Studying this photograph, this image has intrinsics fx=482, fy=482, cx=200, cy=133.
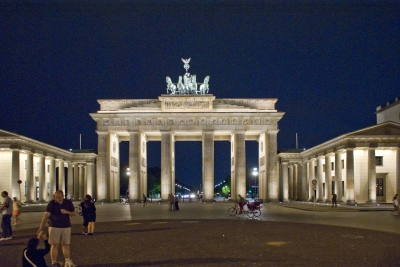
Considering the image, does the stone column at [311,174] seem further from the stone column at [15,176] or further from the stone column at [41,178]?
the stone column at [15,176]

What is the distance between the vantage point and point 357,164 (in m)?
61.7

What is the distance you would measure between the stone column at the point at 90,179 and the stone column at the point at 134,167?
1091cm

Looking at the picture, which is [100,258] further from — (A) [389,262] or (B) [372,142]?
(B) [372,142]

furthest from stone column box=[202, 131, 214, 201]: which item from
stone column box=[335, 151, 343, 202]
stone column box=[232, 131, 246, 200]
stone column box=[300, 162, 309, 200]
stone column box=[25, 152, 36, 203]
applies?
stone column box=[25, 152, 36, 203]

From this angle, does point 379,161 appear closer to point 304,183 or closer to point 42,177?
point 304,183

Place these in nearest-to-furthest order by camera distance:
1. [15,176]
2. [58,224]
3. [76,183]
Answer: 1. [58,224]
2. [15,176]
3. [76,183]

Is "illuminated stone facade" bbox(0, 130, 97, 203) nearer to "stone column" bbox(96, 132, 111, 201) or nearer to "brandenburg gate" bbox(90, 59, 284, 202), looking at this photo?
"stone column" bbox(96, 132, 111, 201)

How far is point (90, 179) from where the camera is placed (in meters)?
81.6

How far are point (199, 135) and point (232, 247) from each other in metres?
64.4

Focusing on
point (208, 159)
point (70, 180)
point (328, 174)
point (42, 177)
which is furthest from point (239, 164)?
point (70, 180)

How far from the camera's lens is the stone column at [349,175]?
5669 cm

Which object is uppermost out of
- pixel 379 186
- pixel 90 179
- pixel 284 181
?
pixel 90 179

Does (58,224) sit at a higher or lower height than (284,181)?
higher

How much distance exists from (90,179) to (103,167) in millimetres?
9958
